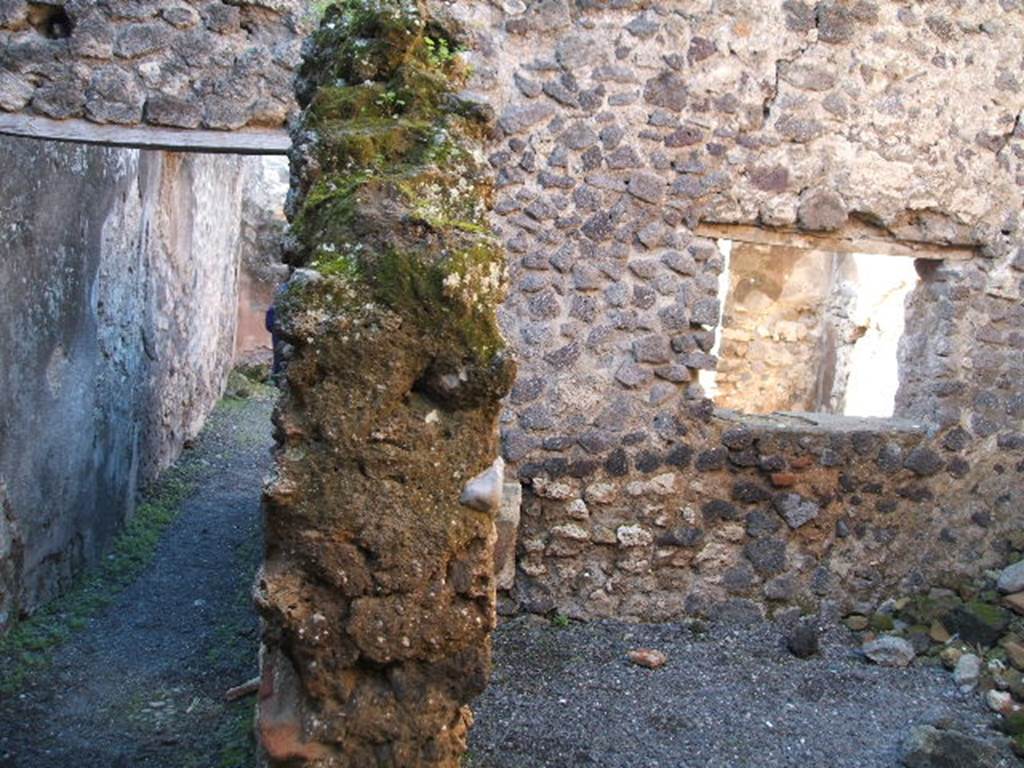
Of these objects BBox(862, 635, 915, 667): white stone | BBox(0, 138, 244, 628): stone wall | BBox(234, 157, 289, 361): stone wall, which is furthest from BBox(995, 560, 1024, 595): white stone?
BBox(234, 157, 289, 361): stone wall

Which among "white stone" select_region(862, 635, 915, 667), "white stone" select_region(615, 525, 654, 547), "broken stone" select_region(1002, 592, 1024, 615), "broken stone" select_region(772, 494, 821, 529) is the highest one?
"broken stone" select_region(772, 494, 821, 529)

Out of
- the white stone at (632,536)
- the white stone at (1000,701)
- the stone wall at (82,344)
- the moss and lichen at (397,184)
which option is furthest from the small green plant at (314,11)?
the white stone at (1000,701)

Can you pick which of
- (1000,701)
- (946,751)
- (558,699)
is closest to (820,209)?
(1000,701)

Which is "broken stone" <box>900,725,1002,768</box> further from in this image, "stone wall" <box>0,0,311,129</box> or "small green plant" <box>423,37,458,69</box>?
"stone wall" <box>0,0,311,129</box>

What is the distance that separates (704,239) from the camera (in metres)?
4.57

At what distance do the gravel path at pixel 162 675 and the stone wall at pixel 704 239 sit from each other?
1434mm

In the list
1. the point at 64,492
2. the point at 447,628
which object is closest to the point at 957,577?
the point at 447,628

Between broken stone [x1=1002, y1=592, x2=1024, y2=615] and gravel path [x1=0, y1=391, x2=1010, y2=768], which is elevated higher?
broken stone [x1=1002, y1=592, x2=1024, y2=615]

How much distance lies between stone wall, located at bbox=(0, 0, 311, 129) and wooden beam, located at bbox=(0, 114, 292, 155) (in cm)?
3

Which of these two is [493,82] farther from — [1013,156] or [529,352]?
[1013,156]

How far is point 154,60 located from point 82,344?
5.79ft

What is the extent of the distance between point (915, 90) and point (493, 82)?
6.73ft

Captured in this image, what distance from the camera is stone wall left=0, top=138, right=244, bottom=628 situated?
4.28 metres

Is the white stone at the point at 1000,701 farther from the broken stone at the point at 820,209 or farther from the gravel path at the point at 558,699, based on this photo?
the broken stone at the point at 820,209
